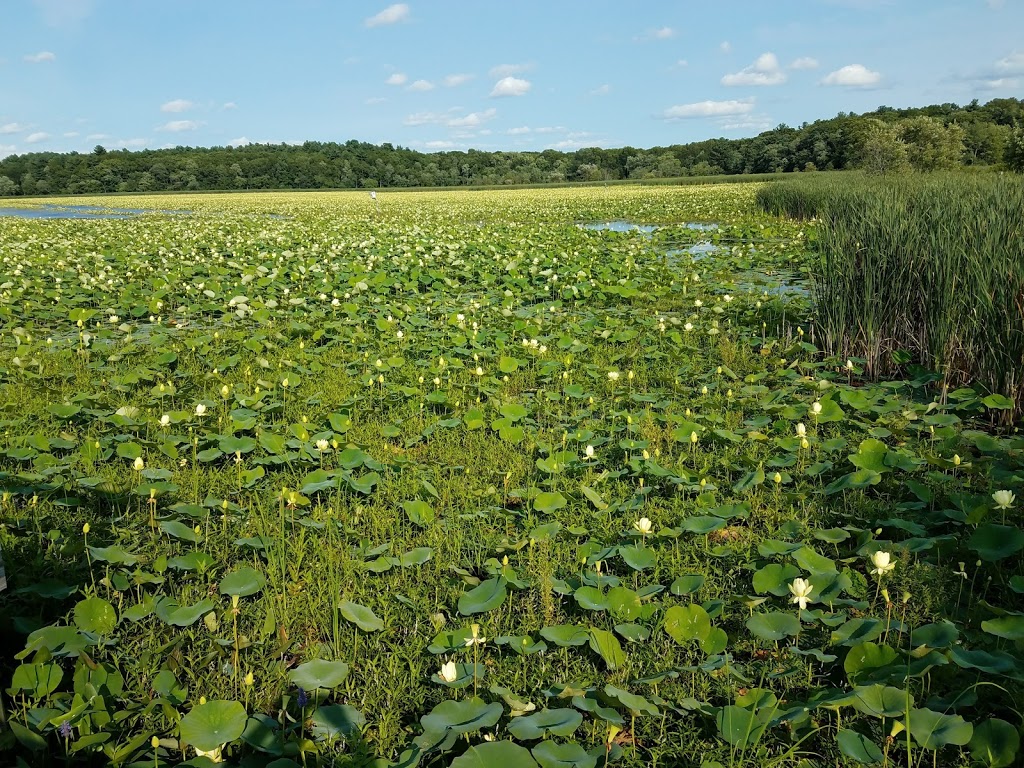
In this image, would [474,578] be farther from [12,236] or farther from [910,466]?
[12,236]

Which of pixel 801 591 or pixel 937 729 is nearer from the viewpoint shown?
pixel 937 729

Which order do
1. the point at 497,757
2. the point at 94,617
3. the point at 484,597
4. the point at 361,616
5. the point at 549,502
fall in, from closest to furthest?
the point at 497,757 < the point at 94,617 < the point at 361,616 < the point at 484,597 < the point at 549,502

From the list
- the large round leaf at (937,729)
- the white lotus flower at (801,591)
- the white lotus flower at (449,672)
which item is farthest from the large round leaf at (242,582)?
the large round leaf at (937,729)

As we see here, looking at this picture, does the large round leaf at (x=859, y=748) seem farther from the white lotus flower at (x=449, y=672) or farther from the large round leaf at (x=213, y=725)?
the large round leaf at (x=213, y=725)

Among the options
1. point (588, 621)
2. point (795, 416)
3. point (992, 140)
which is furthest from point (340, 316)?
point (992, 140)

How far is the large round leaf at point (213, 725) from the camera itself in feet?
4.60

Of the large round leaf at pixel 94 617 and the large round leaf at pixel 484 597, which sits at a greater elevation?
the large round leaf at pixel 94 617

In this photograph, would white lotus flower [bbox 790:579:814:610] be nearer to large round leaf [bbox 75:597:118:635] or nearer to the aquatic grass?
large round leaf [bbox 75:597:118:635]

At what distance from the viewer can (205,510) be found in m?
2.61

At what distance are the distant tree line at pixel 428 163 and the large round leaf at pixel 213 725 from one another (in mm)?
51416

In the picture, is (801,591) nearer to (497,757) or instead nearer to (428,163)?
(497,757)

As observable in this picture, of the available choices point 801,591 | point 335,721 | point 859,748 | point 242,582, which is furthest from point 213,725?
point 801,591

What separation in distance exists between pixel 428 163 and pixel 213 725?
263 feet

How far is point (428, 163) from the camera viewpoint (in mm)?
76312
